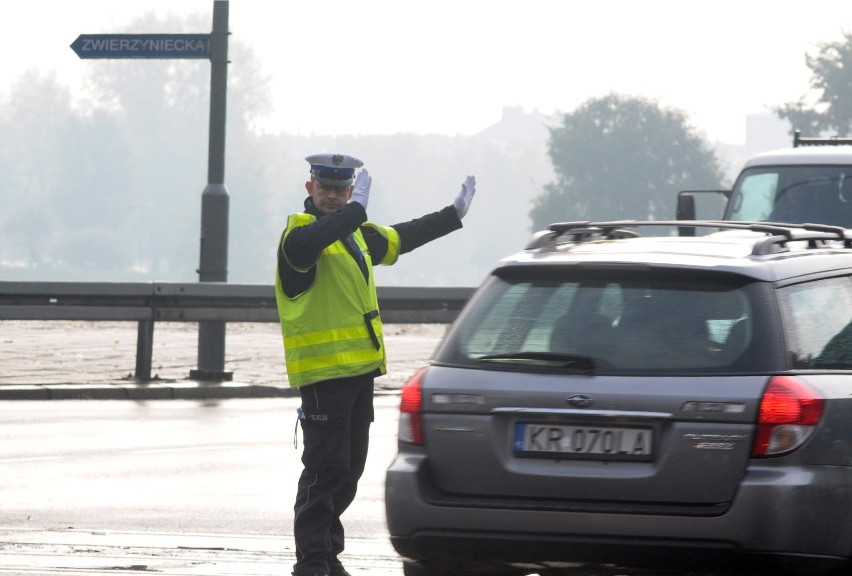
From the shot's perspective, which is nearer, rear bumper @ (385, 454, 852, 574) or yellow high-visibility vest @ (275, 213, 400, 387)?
rear bumper @ (385, 454, 852, 574)

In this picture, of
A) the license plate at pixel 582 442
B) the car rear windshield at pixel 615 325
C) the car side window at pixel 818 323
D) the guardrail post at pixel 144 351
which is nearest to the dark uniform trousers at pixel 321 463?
Result: the car rear windshield at pixel 615 325

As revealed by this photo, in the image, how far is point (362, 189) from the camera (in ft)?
23.9

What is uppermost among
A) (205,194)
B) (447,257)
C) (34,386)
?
(205,194)

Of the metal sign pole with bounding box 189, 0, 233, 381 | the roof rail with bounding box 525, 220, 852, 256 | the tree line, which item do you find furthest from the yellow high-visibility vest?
the tree line

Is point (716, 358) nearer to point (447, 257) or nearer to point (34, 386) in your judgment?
point (34, 386)

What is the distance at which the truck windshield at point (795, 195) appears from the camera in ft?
51.8

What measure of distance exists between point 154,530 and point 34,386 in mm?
7404

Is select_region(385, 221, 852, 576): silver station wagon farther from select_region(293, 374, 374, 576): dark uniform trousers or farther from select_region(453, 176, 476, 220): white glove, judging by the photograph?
select_region(453, 176, 476, 220): white glove

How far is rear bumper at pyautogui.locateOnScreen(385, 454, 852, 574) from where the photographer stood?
5.44 metres

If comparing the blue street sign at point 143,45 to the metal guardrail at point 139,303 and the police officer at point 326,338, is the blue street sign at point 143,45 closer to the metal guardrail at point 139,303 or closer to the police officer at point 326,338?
the metal guardrail at point 139,303

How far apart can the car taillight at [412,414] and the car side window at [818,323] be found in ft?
4.12

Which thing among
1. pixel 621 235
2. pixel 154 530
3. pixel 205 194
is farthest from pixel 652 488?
pixel 205 194

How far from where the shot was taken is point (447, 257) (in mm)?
182000

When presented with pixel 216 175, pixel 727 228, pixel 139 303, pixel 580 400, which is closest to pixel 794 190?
pixel 216 175
